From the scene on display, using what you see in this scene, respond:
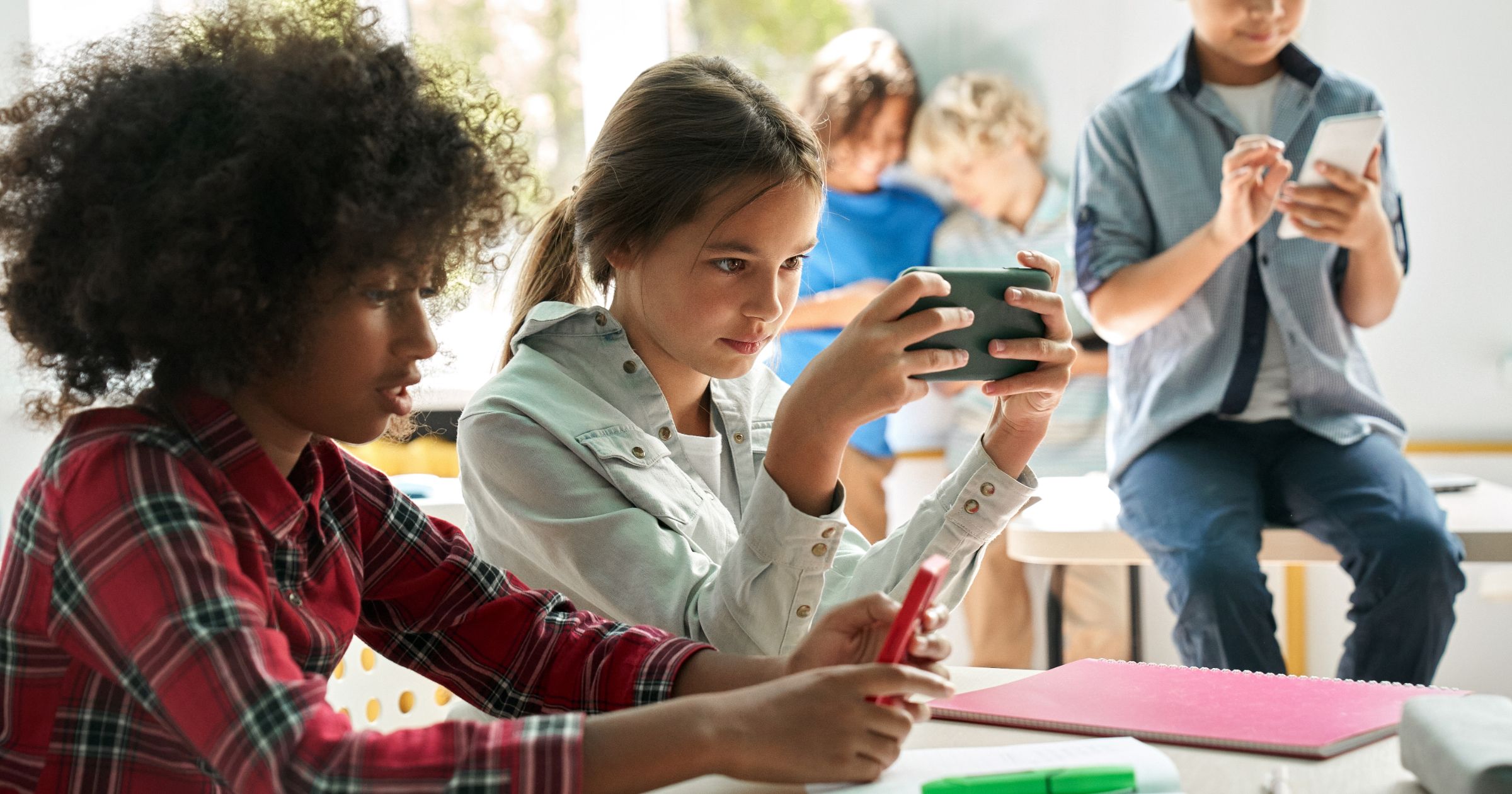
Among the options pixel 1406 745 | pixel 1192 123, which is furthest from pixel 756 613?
pixel 1192 123

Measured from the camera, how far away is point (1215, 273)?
6.17ft

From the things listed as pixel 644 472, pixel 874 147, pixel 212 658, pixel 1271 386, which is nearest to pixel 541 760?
pixel 212 658

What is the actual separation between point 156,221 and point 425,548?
308 mm

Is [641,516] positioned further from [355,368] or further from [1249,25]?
[1249,25]

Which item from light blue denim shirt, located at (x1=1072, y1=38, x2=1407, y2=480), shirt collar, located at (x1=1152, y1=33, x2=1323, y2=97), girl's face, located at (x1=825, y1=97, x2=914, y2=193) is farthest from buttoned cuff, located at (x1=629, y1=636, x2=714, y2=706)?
girl's face, located at (x1=825, y1=97, x2=914, y2=193)

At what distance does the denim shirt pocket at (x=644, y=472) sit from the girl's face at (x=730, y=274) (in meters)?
0.09

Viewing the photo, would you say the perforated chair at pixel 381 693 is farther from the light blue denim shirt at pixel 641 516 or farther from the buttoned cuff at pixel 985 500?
the buttoned cuff at pixel 985 500

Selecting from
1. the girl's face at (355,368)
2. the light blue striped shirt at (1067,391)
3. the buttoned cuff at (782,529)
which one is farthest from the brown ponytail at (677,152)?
the light blue striped shirt at (1067,391)

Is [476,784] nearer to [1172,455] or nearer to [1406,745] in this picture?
[1406,745]

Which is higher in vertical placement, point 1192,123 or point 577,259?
point 1192,123

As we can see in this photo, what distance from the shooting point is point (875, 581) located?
1.09 meters

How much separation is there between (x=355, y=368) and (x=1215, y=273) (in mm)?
1494

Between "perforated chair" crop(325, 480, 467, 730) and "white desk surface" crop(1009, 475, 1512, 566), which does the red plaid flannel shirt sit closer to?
"perforated chair" crop(325, 480, 467, 730)

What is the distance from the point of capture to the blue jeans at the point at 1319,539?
164 centimetres
